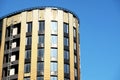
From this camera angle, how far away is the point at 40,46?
3233 inches

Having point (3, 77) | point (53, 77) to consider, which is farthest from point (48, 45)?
point (3, 77)

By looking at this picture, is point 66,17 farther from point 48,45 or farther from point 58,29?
point 48,45

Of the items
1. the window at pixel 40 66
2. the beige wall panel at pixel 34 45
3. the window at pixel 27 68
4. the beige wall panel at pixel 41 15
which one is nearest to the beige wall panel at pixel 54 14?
the beige wall panel at pixel 41 15

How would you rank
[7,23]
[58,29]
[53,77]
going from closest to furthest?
1. [53,77]
2. [58,29]
3. [7,23]

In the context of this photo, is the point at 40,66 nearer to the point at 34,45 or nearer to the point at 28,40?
the point at 34,45

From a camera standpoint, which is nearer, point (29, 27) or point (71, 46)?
point (71, 46)

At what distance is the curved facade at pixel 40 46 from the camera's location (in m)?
80.2

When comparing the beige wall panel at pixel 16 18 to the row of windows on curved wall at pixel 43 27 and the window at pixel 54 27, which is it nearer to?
the row of windows on curved wall at pixel 43 27

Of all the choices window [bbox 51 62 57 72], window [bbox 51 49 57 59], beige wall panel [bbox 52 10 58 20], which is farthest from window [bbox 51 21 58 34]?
window [bbox 51 62 57 72]

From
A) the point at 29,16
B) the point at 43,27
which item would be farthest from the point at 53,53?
the point at 29,16

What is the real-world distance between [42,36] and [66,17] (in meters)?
8.98

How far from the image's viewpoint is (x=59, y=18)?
283 ft

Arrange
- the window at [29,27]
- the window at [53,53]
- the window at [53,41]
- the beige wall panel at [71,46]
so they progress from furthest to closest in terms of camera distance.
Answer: the window at [29,27] < the window at [53,41] < the beige wall panel at [71,46] < the window at [53,53]

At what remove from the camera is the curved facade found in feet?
263
